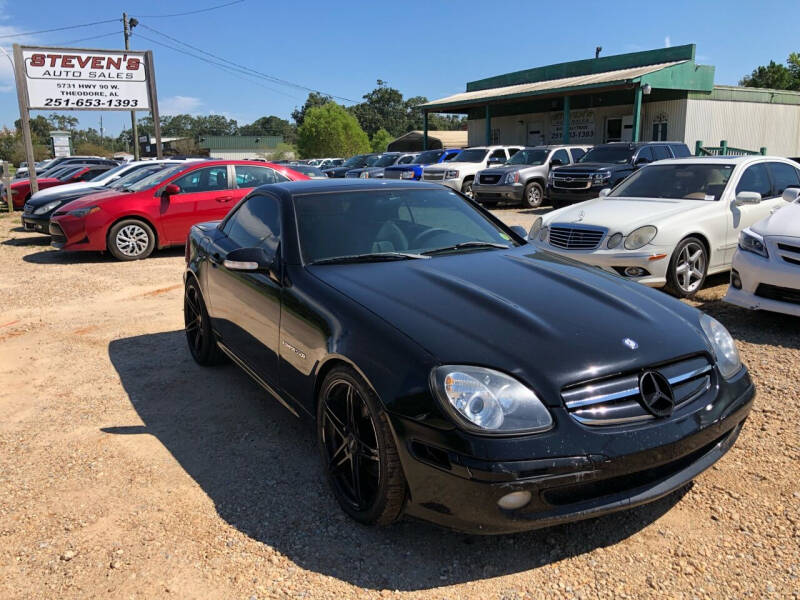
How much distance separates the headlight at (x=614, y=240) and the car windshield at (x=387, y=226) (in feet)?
9.39

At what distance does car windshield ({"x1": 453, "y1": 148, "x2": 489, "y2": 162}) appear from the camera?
19.8 m

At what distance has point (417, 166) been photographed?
19.7 metres

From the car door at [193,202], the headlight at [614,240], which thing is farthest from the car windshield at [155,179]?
the headlight at [614,240]

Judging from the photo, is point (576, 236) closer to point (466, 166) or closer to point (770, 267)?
point (770, 267)

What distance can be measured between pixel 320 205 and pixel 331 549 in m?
2.01

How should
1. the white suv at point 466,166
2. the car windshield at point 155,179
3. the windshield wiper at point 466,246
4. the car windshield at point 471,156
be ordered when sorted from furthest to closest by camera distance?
the car windshield at point 471,156 → the white suv at point 466,166 → the car windshield at point 155,179 → the windshield wiper at point 466,246

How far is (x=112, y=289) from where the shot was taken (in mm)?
8344

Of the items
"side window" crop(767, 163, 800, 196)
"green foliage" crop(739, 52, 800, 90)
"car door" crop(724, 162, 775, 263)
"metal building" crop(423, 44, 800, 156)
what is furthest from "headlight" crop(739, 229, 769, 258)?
"green foliage" crop(739, 52, 800, 90)

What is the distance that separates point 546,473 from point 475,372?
1.48 ft

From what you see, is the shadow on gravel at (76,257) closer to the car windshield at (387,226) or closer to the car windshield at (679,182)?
the car windshield at (679,182)

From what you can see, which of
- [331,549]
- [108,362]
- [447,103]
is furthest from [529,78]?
[331,549]

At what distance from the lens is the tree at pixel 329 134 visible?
64062mm

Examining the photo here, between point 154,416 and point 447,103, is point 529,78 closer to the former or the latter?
point 447,103

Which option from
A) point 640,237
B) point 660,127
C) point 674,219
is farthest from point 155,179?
point 660,127
